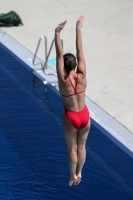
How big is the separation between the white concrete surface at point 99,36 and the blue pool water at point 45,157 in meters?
0.99

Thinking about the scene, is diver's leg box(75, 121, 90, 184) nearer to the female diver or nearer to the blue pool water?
the female diver

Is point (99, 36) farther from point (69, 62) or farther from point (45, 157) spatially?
point (69, 62)

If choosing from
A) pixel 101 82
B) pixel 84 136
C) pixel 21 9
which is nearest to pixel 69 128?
pixel 84 136

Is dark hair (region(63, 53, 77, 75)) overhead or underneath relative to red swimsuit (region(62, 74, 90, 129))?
overhead

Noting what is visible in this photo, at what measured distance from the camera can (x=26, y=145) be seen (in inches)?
363

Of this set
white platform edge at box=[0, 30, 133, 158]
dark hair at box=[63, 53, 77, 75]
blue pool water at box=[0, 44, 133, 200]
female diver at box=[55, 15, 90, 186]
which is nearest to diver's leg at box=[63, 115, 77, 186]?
female diver at box=[55, 15, 90, 186]

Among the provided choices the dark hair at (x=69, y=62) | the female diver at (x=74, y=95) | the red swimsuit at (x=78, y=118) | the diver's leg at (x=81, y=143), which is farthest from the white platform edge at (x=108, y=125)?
the dark hair at (x=69, y=62)

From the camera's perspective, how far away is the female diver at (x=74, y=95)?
608 centimetres

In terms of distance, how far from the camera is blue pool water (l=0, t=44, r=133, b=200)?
26.6 ft

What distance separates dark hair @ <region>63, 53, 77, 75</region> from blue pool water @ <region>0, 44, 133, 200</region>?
2.72 m

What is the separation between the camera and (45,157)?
8.92 meters

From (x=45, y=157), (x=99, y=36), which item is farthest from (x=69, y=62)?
(x=99, y=36)

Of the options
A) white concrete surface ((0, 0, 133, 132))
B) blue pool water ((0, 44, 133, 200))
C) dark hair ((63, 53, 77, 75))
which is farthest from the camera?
white concrete surface ((0, 0, 133, 132))

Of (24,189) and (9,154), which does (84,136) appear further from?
(9,154)
